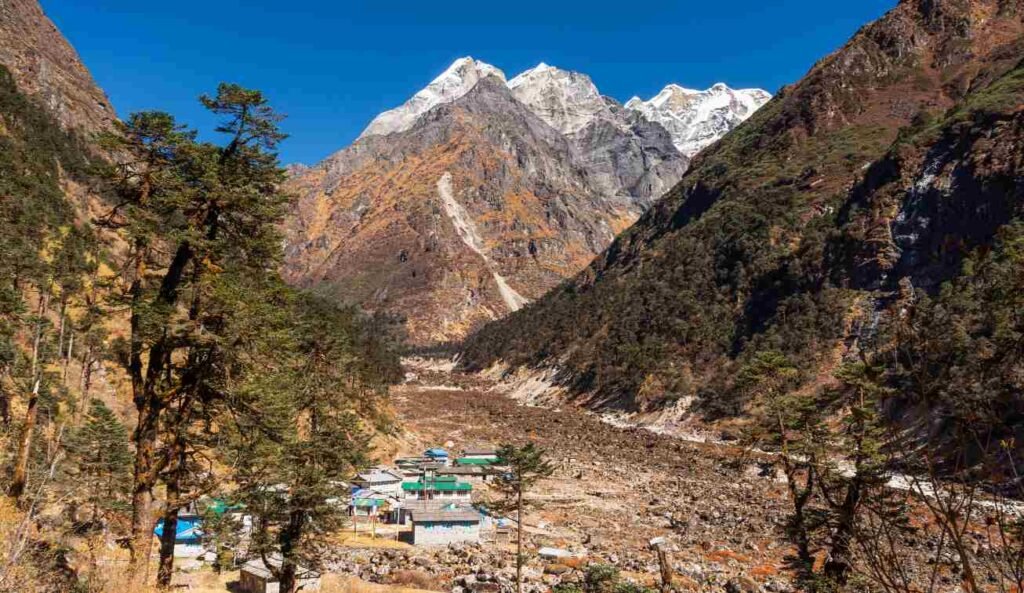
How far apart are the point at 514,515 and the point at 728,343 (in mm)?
51378

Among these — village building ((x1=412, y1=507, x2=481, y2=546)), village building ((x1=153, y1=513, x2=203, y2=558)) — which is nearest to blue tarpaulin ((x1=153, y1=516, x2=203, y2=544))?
village building ((x1=153, y1=513, x2=203, y2=558))

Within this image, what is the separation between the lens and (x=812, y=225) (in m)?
88.1

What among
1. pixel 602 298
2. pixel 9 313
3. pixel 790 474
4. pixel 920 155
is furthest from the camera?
pixel 602 298

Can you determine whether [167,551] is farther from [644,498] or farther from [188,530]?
[644,498]

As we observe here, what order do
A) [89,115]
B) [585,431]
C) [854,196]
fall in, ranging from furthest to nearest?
[89,115] < [854,196] < [585,431]

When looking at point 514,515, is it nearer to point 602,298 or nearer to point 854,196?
point 854,196

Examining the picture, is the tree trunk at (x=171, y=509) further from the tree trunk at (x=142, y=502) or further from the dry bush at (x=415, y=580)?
the dry bush at (x=415, y=580)

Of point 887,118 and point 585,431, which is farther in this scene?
point 887,118

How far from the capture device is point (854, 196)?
278 ft

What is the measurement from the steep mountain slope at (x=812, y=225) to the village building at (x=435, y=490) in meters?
28.7

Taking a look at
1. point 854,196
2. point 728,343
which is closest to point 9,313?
point 728,343

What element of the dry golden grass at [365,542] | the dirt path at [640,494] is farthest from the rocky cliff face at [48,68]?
the dry golden grass at [365,542]

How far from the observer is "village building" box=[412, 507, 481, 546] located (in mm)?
34938

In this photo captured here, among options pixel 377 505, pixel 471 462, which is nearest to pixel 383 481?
pixel 377 505
